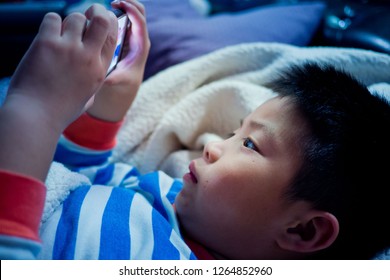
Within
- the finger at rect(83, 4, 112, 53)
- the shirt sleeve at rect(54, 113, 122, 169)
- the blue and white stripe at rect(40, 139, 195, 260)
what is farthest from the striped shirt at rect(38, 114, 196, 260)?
the finger at rect(83, 4, 112, 53)

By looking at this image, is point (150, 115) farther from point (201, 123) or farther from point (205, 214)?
point (205, 214)

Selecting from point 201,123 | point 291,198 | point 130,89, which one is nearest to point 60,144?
point 130,89

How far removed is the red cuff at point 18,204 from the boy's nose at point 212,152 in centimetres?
27

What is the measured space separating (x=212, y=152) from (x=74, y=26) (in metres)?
0.26

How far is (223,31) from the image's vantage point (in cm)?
99

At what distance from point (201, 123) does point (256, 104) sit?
0.12 metres

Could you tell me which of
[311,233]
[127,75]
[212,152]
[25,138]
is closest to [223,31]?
[127,75]

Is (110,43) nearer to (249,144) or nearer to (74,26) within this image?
(74,26)

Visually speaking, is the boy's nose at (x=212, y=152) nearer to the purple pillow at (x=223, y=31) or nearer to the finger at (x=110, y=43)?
the finger at (x=110, y=43)

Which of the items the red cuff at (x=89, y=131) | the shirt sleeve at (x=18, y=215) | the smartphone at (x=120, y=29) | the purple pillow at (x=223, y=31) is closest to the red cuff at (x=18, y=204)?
the shirt sleeve at (x=18, y=215)

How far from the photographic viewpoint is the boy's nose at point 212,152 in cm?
61

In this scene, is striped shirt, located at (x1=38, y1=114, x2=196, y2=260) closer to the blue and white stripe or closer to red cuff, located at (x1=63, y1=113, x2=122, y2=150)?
the blue and white stripe

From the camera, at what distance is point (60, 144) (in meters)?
0.75
